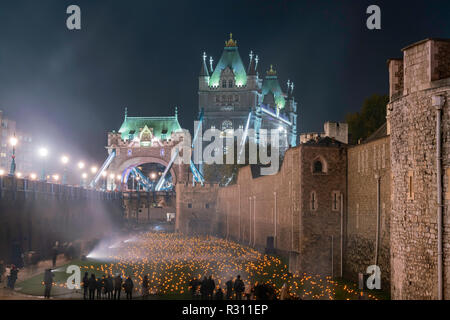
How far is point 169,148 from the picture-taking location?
11212 cm

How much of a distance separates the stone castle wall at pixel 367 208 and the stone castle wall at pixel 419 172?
5.62 metres

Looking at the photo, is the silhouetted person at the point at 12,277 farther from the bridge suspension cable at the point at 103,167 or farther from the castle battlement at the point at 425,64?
the bridge suspension cable at the point at 103,167

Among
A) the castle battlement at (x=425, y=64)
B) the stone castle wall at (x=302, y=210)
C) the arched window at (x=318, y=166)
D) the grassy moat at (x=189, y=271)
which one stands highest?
the castle battlement at (x=425, y=64)

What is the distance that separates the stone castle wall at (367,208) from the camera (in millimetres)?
24016

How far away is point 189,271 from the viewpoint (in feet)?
105

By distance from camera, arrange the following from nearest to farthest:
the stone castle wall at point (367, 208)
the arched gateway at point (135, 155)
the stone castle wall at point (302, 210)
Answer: the stone castle wall at point (367, 208), the stone castle wall at point (302, 210), the arched gateway at point (135, 155)

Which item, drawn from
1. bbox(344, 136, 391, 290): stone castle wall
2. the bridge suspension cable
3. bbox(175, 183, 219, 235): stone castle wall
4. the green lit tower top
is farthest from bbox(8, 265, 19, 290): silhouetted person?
the green lit tower top

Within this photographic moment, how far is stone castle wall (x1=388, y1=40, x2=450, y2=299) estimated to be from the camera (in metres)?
16.2

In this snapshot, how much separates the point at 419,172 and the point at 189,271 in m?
17.5

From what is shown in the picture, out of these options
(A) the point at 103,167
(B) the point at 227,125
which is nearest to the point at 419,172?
(A) the point at 103,167

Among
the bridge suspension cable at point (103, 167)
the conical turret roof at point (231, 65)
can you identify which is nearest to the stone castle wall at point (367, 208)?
the bridge suspension cable at point (103, 167)

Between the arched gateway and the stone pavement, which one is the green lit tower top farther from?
the stone pavement

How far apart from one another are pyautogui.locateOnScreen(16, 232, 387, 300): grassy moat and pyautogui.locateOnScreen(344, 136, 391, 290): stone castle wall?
4.19 ft
